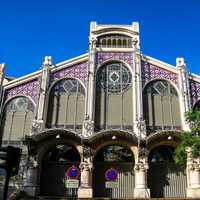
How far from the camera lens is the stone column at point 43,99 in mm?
25359

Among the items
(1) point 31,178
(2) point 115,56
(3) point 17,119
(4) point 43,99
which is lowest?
(1) point 31,178

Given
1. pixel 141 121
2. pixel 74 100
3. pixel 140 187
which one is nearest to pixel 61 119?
pixel 74 100

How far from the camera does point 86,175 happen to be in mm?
23703

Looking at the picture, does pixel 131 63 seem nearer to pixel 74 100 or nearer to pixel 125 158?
pixel 74 100

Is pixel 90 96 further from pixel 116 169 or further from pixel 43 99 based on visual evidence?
pixel 116 169

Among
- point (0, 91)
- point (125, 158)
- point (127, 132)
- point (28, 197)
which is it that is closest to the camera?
point (28, 197)

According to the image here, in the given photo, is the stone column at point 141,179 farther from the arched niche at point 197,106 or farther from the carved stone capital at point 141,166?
the arched niche at point 197,106

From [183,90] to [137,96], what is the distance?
400 cm

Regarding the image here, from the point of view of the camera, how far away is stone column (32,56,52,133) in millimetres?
25359

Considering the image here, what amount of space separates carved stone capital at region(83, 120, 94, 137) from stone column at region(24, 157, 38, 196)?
440 cm

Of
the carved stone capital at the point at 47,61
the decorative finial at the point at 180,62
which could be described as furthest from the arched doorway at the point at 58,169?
the decorative finial at the point at 180,62

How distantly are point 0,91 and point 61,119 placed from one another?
5866mm

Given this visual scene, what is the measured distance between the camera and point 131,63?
28500mm

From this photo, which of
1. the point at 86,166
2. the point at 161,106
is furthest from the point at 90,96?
the point at 161,106
